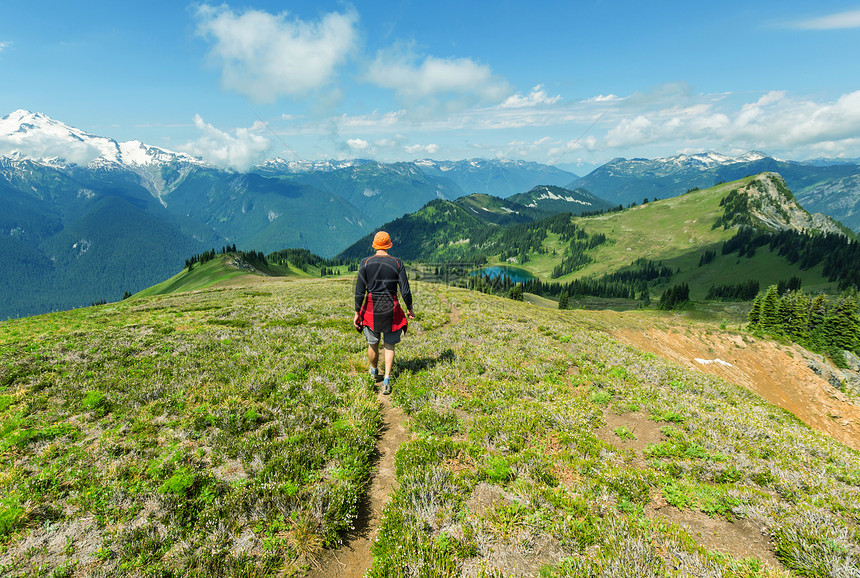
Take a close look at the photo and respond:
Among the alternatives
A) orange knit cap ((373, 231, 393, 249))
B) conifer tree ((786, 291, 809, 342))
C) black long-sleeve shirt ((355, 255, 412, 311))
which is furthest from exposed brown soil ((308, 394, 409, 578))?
conifer tree ((786, 291, 809, 342))

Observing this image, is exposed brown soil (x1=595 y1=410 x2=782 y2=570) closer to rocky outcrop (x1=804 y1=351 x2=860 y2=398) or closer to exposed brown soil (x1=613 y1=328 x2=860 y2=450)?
exposed brown soil (x1=613 y1=328 x2=860 y2=450)

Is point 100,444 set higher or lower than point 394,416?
higher

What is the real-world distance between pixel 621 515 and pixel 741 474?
11.0ft

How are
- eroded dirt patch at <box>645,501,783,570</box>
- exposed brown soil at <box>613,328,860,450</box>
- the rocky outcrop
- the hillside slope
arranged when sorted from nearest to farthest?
the hillside slope, eroded dirt patch at <box>645,501,783,570</box>, exposed brown soil at <box>613,328,860,450</box>, the rocky outcrop

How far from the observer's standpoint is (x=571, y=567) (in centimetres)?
469

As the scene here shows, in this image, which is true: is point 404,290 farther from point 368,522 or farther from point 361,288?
point 368,522

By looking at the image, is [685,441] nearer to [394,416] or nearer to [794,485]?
[794,485]

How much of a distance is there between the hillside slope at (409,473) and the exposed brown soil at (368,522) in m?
0.17

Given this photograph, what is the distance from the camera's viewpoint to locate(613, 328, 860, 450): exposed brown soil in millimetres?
39062

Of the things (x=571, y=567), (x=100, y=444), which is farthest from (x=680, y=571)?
(x=100, y=444)

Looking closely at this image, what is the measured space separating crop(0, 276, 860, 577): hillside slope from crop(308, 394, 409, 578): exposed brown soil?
174 millimetres

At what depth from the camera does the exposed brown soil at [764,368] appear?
3906 centimetres

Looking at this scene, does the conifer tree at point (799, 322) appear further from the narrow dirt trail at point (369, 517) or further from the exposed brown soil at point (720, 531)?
the narrow dirt trail at point (369, 517)

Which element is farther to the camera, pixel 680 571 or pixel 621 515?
pixel 621 515
